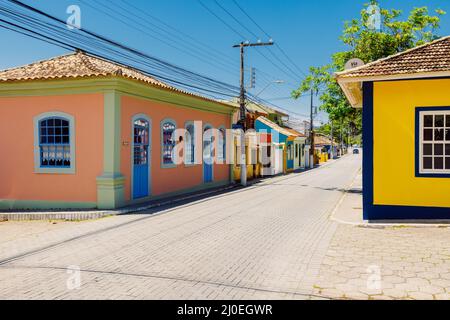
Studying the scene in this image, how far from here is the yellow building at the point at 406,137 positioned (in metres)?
9.48

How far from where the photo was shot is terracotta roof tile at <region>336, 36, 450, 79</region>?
31.1 feet

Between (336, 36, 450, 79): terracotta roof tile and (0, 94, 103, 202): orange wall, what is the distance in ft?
25.0

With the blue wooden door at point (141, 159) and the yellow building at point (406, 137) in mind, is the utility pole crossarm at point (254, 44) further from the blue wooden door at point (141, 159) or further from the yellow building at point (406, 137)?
the yellow building at point (406, 137)

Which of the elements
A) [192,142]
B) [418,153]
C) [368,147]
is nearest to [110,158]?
[192,142]

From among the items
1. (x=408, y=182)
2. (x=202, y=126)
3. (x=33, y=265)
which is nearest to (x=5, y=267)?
(x=33, y=265)

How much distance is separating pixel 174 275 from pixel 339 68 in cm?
1698

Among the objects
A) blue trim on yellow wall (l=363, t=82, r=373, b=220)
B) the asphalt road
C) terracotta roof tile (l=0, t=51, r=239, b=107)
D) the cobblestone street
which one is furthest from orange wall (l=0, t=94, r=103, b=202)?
blue trim on yellow wall (l=363, t=82, r=373, b=220)

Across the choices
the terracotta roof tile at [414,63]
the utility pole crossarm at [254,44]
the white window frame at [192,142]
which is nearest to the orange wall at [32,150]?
the white window frame at [192,142]

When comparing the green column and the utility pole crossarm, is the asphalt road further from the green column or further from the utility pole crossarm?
the utility pole crossarm

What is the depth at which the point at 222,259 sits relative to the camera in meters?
6.83

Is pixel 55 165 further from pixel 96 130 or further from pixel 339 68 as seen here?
pixel 339 68

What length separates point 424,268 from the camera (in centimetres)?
600

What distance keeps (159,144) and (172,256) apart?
27.5ft

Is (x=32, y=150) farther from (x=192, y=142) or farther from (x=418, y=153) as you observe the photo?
(x=418, y=153)
